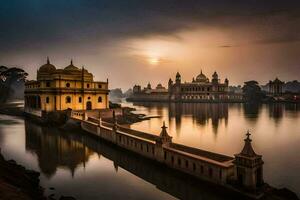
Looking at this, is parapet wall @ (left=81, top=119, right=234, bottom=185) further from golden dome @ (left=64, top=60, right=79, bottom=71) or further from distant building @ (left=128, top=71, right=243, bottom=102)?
distant building @ (left=128, top=71, right=243, bottom=102)

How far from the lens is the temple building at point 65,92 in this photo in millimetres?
44938

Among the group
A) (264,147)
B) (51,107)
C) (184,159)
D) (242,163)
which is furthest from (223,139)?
(51,107)

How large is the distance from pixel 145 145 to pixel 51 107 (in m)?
28.4

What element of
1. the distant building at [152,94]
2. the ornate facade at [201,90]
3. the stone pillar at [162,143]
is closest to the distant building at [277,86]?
the ornate facade at [201,90]

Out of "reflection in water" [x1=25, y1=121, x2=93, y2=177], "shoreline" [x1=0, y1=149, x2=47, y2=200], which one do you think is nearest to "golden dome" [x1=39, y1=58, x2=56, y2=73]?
"reflection in water" [x1=25, y1=121, x2=93, y2=177]

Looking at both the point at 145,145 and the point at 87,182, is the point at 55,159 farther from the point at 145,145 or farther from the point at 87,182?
the point at 145,145

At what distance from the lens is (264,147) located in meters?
29.8

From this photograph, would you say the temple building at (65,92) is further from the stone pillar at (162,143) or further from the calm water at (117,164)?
the stone pillar at (162,143)

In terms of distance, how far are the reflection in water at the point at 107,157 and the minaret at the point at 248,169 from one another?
3.63 feet

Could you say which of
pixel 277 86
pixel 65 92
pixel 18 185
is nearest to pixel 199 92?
pixel 277 86

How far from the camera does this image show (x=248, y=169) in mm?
13859

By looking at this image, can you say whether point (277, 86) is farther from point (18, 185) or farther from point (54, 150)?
point (18, 185)

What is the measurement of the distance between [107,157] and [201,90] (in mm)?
113477

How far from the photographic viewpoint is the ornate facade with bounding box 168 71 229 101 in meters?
132
